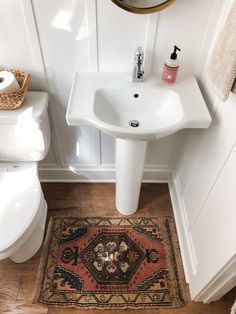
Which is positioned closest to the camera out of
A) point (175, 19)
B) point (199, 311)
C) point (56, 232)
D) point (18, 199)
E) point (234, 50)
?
point (234, 50)

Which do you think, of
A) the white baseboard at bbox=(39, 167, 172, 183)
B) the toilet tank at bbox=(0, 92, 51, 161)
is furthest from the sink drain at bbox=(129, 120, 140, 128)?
the white baseboard at bbox=(39, 167, 172, 183)

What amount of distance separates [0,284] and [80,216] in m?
0.60

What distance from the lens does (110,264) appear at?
5.04ft

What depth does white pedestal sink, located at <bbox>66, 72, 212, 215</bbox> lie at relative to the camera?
116 cm

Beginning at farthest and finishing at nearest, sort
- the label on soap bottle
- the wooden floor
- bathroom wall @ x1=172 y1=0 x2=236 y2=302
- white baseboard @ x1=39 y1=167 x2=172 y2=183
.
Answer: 1. white baseboard @ x1=39 y1=167 x2=172 y2=183
2. the wooden floor
3. the label on soap bottle
4. bathroom wall @ x1=172 y1=0 x2=236 y2=302

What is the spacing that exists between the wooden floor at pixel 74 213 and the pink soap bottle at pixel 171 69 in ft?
2.91

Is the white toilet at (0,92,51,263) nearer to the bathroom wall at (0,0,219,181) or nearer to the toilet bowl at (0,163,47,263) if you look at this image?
the toilet bowl at (0,163,47,263)

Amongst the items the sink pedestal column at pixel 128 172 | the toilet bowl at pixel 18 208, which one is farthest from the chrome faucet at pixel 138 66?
the toilet bowl at pixel 18 208

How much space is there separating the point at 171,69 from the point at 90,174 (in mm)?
949

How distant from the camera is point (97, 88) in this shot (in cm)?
126

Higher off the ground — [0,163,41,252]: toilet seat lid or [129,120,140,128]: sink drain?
[129,120,140,128]: sink drain

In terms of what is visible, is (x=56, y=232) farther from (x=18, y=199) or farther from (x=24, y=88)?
(x=24, y=88)

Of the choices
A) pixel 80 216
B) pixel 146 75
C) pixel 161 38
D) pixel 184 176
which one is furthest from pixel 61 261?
pixel 161 38

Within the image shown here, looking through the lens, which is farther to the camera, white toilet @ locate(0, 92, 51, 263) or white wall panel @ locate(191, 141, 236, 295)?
white toilet @ locate(0, 92, 51, 263)
